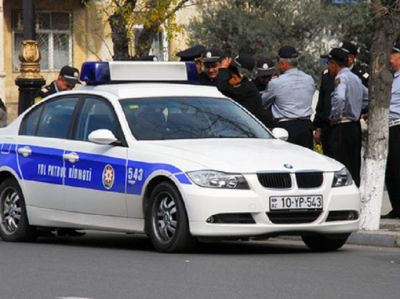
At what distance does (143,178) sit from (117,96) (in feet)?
4.00

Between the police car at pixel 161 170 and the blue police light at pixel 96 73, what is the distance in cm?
1

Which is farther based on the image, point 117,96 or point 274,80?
point 274,80

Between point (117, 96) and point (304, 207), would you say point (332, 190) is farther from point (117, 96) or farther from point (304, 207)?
point (117, 96)

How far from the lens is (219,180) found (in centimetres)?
1178

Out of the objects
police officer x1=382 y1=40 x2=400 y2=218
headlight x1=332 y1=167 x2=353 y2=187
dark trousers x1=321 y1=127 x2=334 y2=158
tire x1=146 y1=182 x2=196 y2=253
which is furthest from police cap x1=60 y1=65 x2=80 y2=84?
headlight x1=332 y1=167 x2=353 y2=187

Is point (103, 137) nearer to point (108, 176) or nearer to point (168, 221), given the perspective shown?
point (108, 176)

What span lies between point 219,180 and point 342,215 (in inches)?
50.5

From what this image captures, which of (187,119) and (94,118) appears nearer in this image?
(187,119)

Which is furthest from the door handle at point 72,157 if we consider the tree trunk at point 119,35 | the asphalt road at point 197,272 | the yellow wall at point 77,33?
the yellow wall at point 77,33

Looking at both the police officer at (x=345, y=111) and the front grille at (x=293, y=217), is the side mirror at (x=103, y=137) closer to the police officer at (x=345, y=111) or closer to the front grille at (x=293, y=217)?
the front grille at (x=293, y=217)

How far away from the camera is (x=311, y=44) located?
1613 inches

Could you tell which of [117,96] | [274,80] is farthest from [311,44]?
[117,96]

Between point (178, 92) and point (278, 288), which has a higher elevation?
point (178, 92)

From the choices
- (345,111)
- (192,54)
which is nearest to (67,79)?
(192,54)
